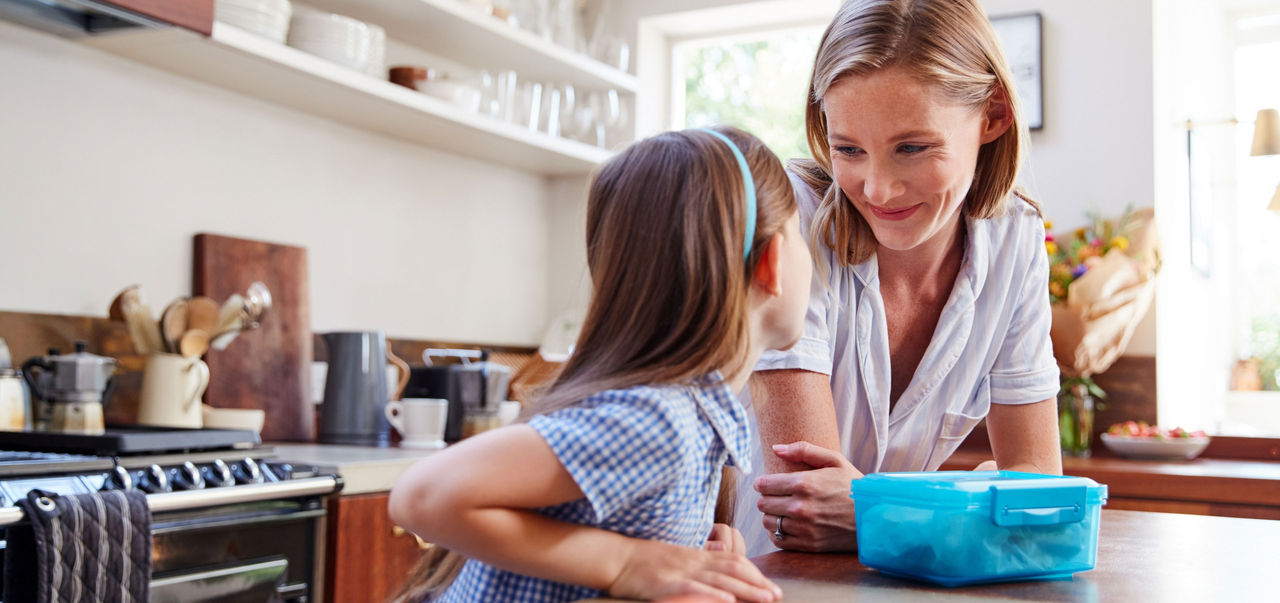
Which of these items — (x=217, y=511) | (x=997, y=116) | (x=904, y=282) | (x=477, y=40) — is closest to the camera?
(x=997, y=116)

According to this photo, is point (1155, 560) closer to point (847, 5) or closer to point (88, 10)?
point (847, 5)

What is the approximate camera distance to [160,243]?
8.38 ft

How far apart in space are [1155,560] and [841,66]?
0.56 metres

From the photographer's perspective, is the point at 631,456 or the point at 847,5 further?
the point at 847,5

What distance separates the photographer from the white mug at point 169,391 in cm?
233

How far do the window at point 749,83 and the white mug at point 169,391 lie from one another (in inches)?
82.0

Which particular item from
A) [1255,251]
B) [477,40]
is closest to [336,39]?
[477,40]

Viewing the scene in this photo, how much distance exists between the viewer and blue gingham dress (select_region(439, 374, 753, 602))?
777 mm

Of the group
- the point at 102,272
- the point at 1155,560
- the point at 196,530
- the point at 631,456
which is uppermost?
the point at 102,272

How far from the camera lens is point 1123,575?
35.5 inches

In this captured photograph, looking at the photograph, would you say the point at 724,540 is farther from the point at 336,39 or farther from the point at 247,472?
the point at 336,39

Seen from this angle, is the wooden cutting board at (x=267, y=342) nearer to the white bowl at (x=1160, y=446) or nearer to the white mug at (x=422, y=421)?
the white mug at (x=422, y=421)

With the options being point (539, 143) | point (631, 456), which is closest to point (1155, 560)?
point (631, 456)

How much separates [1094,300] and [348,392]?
6.26ft
